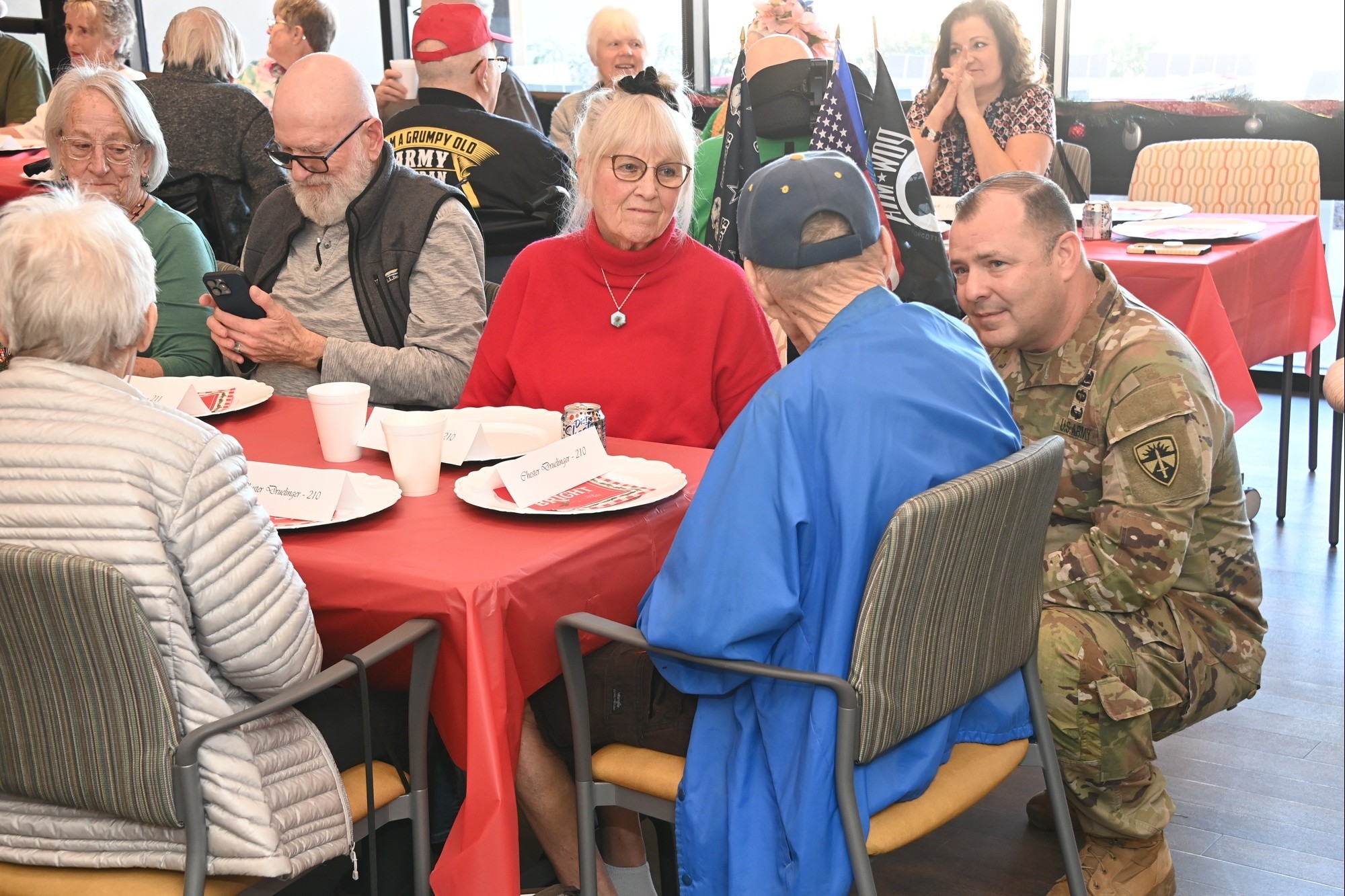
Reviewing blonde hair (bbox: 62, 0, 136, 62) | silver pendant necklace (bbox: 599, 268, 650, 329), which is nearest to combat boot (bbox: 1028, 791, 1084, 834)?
silver pendant necklace (bbox: 599, 268, 650, 329)

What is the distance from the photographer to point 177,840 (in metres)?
1.41

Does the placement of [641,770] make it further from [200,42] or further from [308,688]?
[200,42]

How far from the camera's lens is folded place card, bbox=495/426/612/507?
1.76 meters

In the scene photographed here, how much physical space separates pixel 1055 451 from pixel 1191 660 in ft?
2.06

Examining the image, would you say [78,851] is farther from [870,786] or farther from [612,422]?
[612,422]

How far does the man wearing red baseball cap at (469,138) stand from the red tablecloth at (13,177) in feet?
4.70

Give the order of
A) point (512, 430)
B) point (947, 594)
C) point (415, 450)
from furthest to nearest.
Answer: point (512, 430), point (415, 450), point (947, 594)

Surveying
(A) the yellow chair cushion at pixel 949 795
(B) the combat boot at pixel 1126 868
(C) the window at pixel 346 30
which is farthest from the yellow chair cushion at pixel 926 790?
(C) the window at pixel 346 30

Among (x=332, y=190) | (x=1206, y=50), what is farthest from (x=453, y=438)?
(x=1206, y=50)

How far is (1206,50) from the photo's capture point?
5418mm

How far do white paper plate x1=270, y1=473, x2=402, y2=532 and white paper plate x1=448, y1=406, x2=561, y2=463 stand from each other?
18 centimetres

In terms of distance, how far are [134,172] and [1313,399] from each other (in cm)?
362

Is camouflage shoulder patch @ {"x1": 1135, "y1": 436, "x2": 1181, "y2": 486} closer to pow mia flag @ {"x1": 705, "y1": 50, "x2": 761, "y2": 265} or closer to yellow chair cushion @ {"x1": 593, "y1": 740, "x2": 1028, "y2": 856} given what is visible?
yellow chair cushion @ {"x1": 593, "y1": 740, "x2": 1028, "y2": 856}

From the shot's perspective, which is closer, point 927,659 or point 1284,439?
point 927,659
